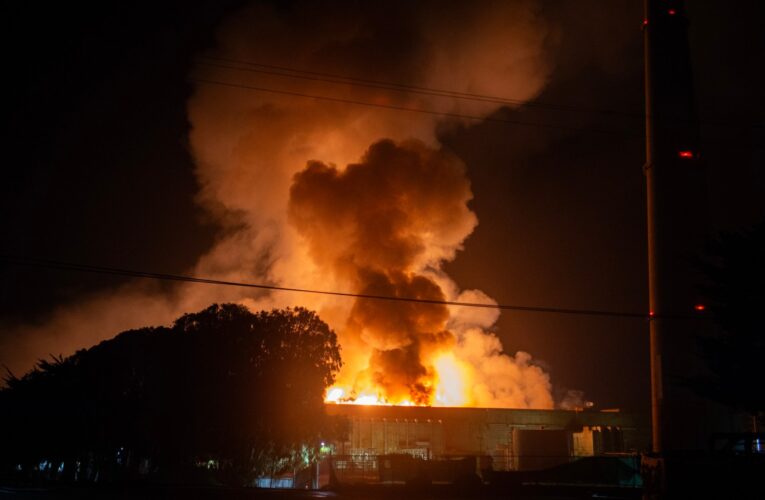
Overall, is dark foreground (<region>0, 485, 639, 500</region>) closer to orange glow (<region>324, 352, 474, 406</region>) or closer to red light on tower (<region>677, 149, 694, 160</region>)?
red light on tower (<region>677, 149, 694, 160</region>)

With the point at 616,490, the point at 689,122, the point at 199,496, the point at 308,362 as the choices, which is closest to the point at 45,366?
the point at 308,362

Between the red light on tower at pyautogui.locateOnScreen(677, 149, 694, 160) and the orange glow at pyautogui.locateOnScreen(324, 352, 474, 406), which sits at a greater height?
the red light on tower at pyautogui.locateOnScreen(677, 149, 694, 160)

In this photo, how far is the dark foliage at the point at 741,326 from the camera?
68.2 ft

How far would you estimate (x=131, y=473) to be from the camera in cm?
3094

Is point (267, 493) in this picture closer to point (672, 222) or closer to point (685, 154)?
point (672, 222)

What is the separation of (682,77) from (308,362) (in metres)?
27.6

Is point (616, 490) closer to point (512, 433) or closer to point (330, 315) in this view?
point (512, 433)

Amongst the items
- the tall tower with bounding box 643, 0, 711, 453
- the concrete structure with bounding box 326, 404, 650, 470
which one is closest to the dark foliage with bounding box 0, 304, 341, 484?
the concrete structure with bounding box 326, 404, 650, 470

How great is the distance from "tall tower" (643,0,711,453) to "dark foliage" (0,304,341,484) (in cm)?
1733

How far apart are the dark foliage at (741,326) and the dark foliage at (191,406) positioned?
17.6 m

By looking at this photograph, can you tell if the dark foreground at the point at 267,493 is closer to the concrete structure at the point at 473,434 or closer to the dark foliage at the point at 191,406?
the dark foliage at the point at 191,406

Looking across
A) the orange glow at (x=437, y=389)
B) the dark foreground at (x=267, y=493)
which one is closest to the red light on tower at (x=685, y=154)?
the dark foreground at (x=267, y=493)

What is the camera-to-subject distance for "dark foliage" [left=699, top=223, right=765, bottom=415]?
20781 mm

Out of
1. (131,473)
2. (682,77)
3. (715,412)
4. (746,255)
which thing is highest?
(682,77)
